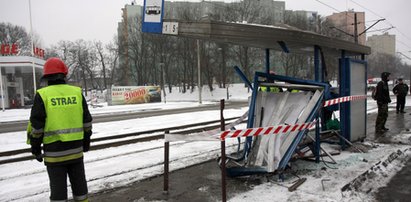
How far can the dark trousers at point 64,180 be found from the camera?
3680 mm

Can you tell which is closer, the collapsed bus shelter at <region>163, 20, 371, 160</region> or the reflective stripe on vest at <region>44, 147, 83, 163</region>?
the reflective stripe on vest at <region>44, 147, 83, 163</region>

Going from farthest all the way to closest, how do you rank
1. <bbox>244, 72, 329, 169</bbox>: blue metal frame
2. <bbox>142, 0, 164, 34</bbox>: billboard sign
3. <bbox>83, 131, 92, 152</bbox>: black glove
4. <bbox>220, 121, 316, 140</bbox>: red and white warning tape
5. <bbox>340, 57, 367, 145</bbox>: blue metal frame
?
1. <bbox>340, 57, 367, 145</bbox>: blue metal frame
2. <bbox>244, 72, 329, 169</bbox>: blue metal frame
3. <bbox>142, 0, 164, 34</bbox>: billboard sign
4. <bbox>220, 121, 316, 140</bbox>: red and white warning tape
5. <bbox>83, 131, 92, 152</bbox>: black glove

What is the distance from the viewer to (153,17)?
18.9 feet

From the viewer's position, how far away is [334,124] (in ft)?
29.4

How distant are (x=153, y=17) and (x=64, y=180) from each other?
318cm

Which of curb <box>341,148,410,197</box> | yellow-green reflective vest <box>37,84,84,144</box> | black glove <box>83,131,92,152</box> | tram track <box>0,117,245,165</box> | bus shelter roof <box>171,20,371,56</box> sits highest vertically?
bus shelter roof <box>171,20,371,56</box>

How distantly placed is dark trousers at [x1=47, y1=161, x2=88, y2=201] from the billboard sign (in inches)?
105

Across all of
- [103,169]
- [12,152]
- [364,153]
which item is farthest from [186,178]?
[12,152]

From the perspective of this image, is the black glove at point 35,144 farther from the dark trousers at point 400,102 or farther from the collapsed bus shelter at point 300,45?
the dark trousers at point 400,102

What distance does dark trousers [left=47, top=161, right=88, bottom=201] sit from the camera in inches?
145

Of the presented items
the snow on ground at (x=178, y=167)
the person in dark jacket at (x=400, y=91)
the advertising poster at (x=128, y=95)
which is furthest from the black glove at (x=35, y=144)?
the advertising poster at (x=128, y=95)

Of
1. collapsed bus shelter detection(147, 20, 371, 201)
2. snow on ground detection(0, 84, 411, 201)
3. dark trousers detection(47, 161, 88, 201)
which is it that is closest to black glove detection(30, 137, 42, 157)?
dark trousers detection(47, 161, 88, 201)

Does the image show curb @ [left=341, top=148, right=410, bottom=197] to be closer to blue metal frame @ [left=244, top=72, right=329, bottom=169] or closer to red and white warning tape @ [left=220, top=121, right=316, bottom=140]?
blue metal frame @ [left=244, top=72, right=329, bottom=169]

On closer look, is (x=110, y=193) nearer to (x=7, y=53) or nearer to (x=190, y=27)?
(x=190, y=27)
